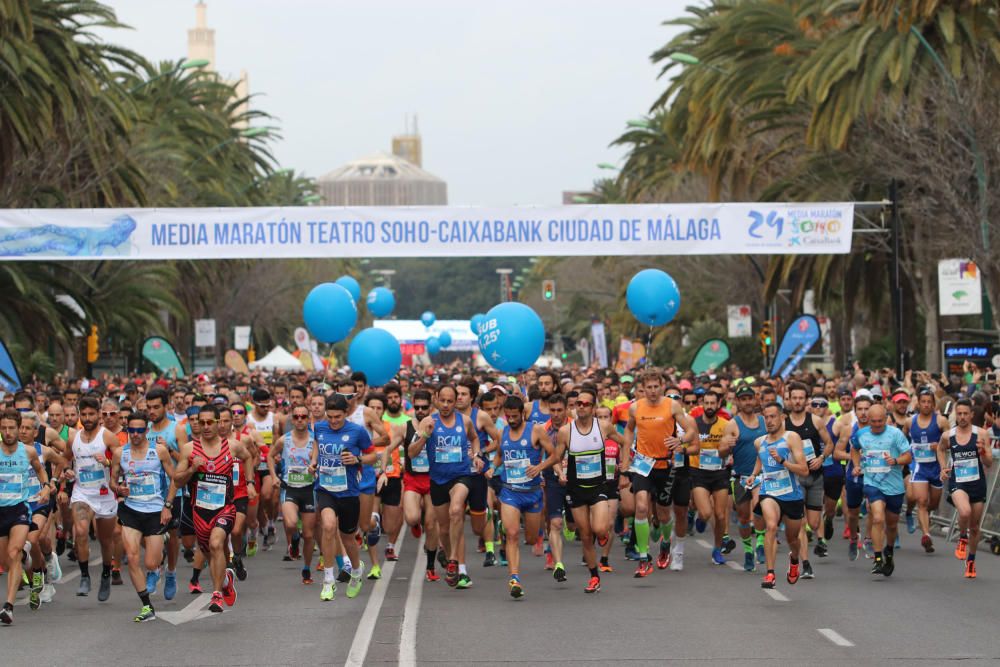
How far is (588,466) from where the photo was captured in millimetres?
14688

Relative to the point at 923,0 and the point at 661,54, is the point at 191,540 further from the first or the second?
the point at 661,54

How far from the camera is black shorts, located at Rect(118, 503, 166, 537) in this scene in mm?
13531

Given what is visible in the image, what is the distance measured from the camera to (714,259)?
55.7 meters

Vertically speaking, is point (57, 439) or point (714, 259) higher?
point (714, 259)

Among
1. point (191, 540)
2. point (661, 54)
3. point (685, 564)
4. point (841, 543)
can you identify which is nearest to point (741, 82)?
point (661, 54)

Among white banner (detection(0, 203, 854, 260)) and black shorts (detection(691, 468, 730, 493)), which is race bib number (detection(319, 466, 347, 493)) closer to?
black shorts (detection(691, 468, 730, 493))

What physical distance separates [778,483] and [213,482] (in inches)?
198

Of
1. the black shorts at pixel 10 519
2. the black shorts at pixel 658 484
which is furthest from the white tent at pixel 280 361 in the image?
the black shorts at pixel 10 519

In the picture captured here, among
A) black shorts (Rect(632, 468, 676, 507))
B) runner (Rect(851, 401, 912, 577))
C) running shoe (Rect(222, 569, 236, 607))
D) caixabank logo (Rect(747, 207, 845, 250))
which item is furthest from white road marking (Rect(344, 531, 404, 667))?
caixabank logo (Rect(747, 207, 845, 250))

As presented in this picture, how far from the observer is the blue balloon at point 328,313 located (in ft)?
87.5

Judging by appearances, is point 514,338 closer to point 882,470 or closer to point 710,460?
point 710,460

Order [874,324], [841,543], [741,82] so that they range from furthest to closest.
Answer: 1. [874,324]
2. [741,82]
3. [841,543]

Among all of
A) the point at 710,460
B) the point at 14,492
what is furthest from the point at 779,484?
the point at 14,492

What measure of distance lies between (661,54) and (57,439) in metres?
33.9
